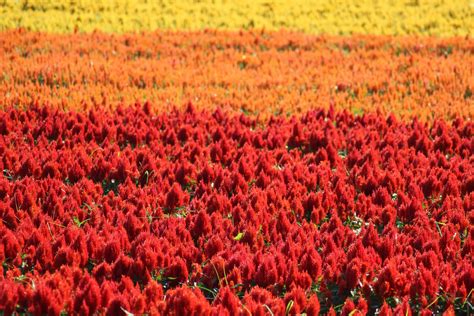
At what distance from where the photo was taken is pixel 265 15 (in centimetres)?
1558

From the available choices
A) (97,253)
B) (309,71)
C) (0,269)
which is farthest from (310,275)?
(309,71)

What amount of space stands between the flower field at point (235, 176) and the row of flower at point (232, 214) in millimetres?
14

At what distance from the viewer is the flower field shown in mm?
3889

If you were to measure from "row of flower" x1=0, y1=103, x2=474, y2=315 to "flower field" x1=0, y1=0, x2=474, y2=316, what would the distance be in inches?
0.6

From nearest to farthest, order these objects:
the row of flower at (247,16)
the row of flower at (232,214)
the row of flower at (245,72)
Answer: the row of flower at (232,214) → the row of flower at (245,72) → the row of flower at (247,16)

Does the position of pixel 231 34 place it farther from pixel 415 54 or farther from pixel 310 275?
pixel 310 275

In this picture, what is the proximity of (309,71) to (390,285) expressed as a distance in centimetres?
659

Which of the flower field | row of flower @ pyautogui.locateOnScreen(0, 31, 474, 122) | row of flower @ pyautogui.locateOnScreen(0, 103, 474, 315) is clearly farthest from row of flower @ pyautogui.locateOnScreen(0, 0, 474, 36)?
row of flower @ pyautogui.locateOnScreen(0, 103, 474, 315)

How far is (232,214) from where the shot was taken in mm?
4883

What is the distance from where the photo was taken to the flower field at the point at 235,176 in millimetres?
3889

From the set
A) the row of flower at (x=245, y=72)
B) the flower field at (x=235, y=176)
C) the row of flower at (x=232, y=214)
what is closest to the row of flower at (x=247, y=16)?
the row of flower at (x=245, y=72)

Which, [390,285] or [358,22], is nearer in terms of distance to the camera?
[390,285]

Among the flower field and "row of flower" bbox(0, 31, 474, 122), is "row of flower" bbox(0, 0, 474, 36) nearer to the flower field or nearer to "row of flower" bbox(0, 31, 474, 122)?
"row of flower" bbox(0, 31, 474, 122)

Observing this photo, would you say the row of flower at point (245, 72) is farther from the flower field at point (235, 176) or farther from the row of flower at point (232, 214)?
the row of flower at point (232, 214)
